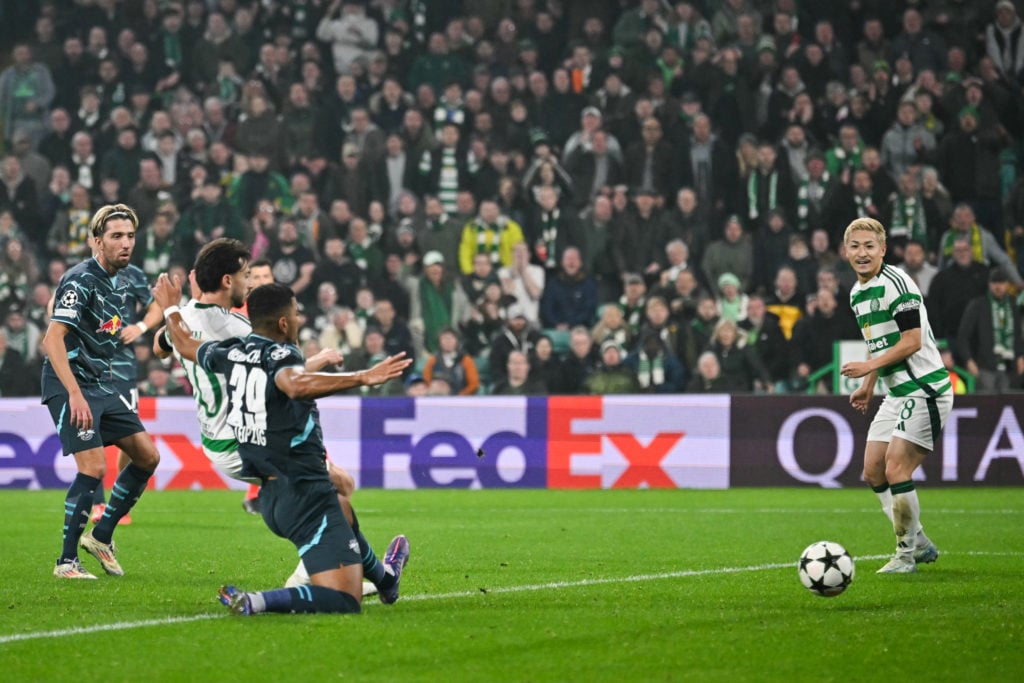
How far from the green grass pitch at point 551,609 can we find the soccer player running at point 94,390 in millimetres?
364

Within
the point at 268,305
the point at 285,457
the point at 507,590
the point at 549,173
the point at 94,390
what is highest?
the point at 549,173

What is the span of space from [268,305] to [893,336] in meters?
4.11

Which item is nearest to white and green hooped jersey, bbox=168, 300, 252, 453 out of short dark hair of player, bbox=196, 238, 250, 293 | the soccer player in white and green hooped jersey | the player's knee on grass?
short dark hair of player, bbox=196, 238, 250, 293

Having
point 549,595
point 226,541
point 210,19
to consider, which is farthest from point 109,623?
point 210,19

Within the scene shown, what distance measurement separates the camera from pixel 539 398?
16.9 metres

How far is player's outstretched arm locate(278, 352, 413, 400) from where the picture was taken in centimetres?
613

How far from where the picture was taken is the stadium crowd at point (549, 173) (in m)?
18.2

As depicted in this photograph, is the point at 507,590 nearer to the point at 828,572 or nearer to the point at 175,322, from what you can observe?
the point at 828,572

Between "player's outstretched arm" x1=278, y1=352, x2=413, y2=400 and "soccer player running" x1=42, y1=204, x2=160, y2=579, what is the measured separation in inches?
98.9

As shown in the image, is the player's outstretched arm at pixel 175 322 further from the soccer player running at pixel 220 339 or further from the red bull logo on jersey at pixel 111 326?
the red bull logo on jersey at pixel 111 326

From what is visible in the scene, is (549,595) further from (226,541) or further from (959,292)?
(959,292)

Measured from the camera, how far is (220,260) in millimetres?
7633

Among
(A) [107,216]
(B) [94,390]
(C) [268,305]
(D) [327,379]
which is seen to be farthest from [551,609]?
(A) [107,216]

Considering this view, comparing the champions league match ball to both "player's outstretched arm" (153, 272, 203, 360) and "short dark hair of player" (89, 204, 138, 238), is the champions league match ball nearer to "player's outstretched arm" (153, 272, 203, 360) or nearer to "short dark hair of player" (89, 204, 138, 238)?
"player's outstretched arm" (153, 272, 203, 360)
